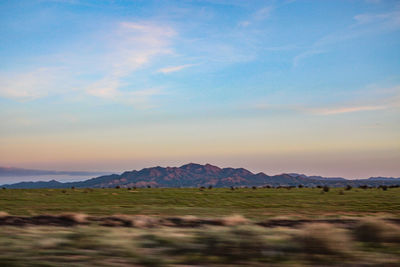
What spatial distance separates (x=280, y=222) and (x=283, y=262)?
1282cm

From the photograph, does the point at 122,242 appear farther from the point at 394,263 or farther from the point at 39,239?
the point at 394,263

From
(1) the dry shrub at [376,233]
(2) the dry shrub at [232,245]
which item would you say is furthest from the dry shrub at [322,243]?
(1) the dry shrub at [376,233]

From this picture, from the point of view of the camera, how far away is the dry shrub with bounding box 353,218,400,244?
1591cm

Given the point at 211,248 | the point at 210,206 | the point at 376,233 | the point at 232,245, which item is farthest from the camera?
the point at 210,206

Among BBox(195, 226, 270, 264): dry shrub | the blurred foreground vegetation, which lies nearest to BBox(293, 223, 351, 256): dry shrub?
the blurred foreground vegetation

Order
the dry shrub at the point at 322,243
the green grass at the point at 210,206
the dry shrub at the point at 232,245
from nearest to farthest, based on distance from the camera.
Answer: the dry shrub at the point at 232,245
the dry shrub at the point at 322,243
the green grass at the point at 210,206

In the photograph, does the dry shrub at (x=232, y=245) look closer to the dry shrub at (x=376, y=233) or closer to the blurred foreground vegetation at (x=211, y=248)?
the blurred foreground vegetation at (x=211, y=248)

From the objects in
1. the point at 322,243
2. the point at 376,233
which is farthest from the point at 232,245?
the point at 376,233

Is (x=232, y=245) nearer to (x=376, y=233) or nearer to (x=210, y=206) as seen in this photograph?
(x=376, y=233)

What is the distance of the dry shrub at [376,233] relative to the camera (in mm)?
15914

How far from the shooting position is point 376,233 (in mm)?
16062

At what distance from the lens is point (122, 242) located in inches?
582

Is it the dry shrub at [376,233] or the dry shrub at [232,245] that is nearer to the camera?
the dry shrub at [232,245]

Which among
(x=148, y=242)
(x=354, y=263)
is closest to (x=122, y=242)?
(x=148, y=242)
